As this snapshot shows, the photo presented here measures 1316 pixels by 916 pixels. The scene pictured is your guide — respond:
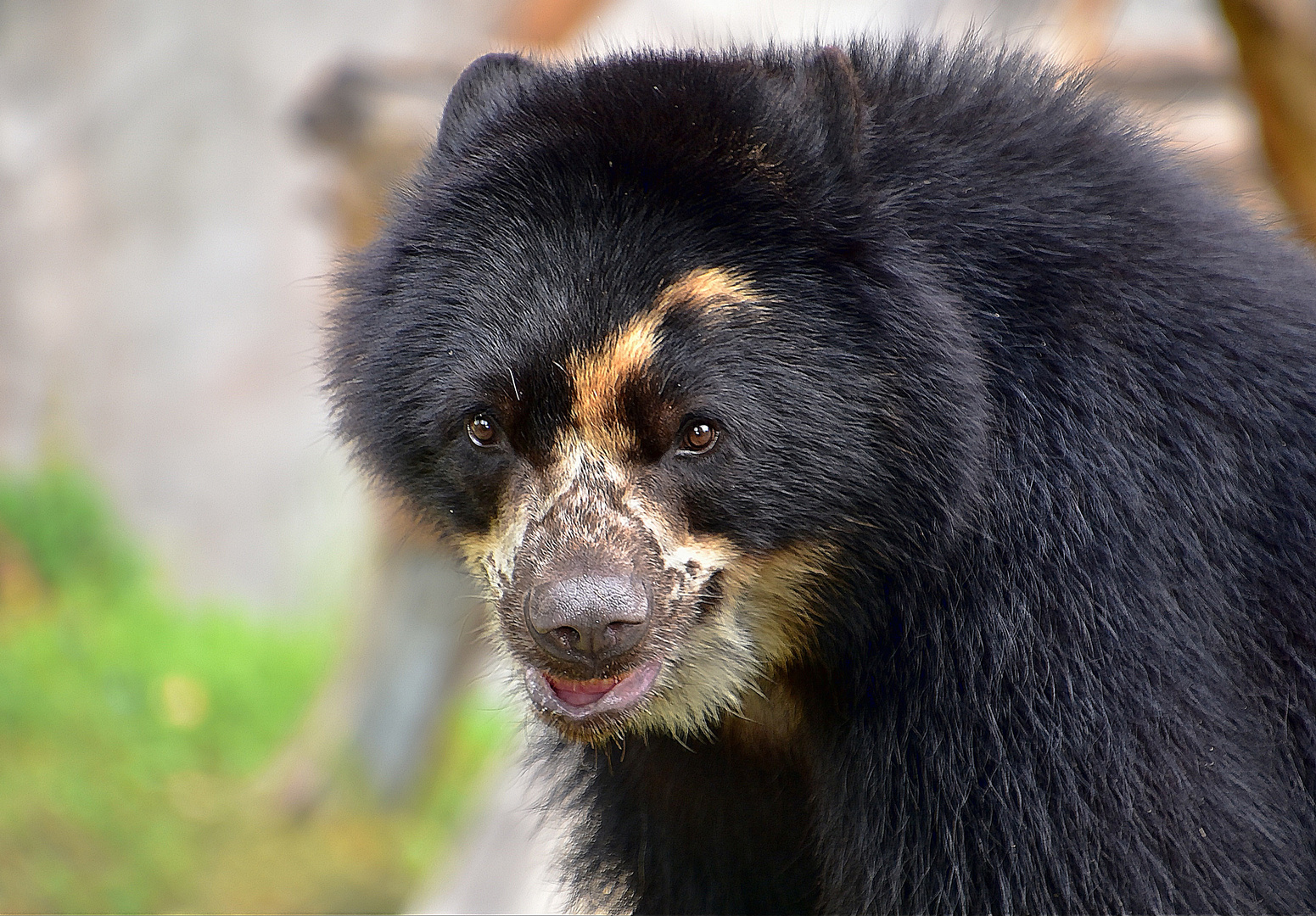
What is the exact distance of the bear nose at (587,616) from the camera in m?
2.72

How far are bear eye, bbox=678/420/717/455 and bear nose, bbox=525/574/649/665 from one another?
0.94ft

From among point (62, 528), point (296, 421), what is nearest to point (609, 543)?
point (62, 528)

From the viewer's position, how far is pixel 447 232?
3059 mm

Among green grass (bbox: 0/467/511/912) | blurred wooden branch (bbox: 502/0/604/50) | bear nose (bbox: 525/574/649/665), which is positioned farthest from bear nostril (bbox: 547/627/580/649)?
blurred wooden branch (bbox: 502/0/604/50)

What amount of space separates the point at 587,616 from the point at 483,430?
0.49m

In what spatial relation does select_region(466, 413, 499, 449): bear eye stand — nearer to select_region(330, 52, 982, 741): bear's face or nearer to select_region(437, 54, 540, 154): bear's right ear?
select_region(330, 52, 982, 741): bear's face

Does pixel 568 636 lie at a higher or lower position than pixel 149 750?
higher

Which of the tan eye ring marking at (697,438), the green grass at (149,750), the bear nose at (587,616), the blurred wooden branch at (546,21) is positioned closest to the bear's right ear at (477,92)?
the tan eye ring marking at (697,438)

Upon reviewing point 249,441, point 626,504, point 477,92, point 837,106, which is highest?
point 477,92

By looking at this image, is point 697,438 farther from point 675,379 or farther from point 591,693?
point 591,693

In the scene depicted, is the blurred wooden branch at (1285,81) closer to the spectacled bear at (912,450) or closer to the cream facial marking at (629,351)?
the spectacled bear at (912,450)

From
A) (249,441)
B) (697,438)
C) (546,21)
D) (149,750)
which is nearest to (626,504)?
(697,438)

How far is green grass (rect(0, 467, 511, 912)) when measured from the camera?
8.38 meters

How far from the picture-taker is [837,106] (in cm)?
286
